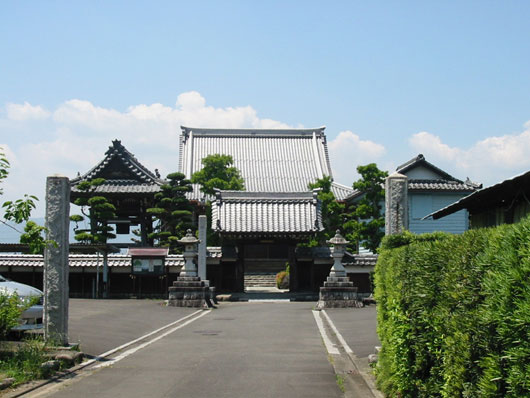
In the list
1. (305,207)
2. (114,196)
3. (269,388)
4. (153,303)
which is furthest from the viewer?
(114,196)

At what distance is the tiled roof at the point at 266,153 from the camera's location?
172ft

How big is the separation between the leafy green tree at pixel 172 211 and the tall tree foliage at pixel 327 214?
25.1ft

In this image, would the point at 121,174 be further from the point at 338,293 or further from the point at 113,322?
the point at 113,322

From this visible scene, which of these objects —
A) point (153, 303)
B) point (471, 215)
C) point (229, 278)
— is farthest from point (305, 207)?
point (471, 215)

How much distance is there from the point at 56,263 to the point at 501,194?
835cm

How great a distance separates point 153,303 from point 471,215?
1771cm

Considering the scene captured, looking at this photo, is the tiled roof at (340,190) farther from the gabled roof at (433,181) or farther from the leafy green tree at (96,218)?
the leafy green tree at (96,218)

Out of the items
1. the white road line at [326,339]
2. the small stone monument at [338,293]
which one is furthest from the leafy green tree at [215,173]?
the white road line at [326,339]

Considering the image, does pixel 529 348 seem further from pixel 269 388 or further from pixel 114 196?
pixel 114 196

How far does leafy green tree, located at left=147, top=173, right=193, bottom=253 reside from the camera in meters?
34.6

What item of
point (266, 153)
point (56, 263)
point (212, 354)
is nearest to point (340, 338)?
point (212, 354)

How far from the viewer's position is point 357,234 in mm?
32875

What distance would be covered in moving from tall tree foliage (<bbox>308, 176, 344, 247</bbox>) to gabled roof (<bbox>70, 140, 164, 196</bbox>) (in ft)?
32.6

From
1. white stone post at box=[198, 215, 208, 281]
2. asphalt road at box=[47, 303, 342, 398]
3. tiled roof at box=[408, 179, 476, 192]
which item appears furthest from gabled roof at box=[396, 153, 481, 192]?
asphalt road at box=[47, 303, 342, 398]
